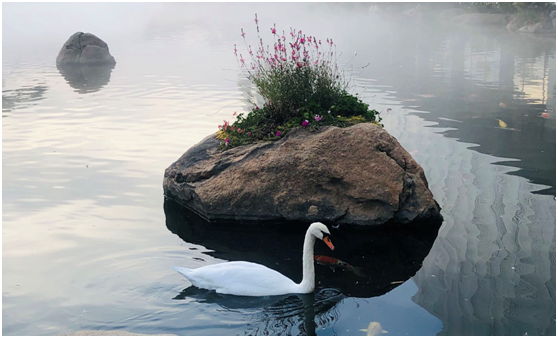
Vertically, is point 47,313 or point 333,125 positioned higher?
point 333,125

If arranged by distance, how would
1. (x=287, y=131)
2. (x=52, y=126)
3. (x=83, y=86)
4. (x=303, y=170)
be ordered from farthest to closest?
(x=83, y=86)
(x=52, y=126)
(x=287, y=131)
(x=303, y=170)

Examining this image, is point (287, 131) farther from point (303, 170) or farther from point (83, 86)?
point (83, 86)

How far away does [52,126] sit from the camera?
1373 centimetres

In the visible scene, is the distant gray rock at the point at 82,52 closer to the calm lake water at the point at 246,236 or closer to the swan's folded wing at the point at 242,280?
the calm lake water at the point at 246,236

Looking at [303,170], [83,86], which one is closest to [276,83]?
[303,170]

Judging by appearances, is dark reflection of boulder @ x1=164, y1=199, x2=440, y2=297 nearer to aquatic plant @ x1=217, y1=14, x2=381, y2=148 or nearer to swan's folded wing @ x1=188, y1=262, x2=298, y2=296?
swan's folded wing @ x1=188, y1=262, x2=298, y2=296

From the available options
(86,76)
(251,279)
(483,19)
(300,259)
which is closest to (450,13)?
(483,19)

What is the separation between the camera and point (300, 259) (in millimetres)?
6762

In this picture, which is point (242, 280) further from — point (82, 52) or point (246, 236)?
point (82, 52)

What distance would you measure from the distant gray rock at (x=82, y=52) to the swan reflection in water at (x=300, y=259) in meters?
21.3

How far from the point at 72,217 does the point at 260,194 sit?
2.73m

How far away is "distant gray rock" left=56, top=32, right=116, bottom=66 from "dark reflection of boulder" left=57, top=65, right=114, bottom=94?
61 cm

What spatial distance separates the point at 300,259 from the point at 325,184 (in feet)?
4.52

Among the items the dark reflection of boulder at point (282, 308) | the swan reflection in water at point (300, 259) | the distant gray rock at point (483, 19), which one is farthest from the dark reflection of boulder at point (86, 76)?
the distant gray rock at point (483, 19)
